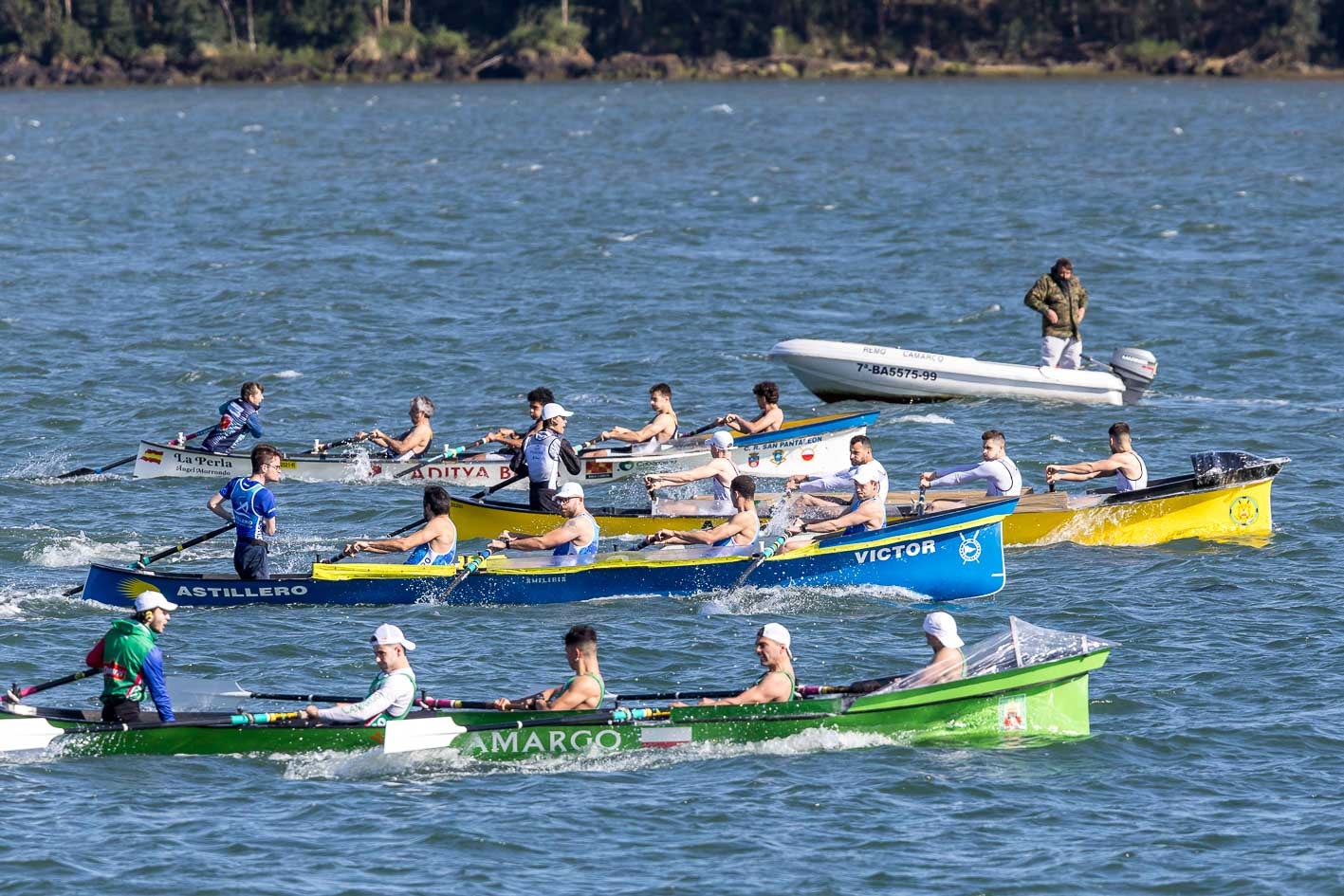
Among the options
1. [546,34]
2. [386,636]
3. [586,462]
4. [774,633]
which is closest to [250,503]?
[386,636]

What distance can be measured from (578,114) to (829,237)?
148ft

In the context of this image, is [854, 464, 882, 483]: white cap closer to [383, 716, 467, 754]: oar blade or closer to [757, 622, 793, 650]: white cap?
[757, 622, 793, 650]: white cap

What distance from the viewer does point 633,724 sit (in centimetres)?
1694

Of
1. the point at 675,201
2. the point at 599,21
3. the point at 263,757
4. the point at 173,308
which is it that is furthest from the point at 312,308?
the point at 599,21

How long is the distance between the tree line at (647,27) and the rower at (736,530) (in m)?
102

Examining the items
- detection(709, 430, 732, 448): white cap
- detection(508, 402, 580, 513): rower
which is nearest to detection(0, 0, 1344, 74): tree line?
detection(508, 402, 580, 513): rower

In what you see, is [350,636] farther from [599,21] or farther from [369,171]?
[599,21]

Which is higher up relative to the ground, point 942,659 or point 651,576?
point 942,659

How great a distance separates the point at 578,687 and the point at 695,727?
109 cm

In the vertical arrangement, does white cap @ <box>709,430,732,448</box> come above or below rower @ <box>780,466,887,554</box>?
above

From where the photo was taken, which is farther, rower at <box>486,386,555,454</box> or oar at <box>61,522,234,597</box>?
rower at <box>486,386,555,454</box>

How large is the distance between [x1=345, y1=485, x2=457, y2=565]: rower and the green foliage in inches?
4117

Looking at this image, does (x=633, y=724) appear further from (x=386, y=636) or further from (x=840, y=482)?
(x=840, y=482)

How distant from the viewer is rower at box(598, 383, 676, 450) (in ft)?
90.1
